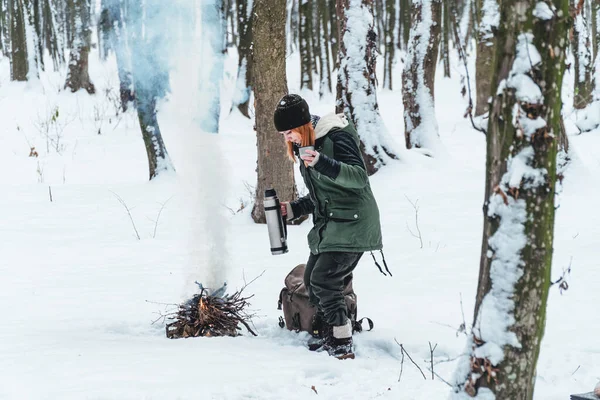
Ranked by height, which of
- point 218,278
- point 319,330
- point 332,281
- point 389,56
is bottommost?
point 319,330

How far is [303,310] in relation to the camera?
13.0ft

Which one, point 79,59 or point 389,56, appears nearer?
point 79,59

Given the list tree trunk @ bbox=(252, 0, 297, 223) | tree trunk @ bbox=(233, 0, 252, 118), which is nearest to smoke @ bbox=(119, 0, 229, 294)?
tree trunk @ bbox=(252, 0, 297, 223)

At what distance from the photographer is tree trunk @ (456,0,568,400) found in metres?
2.09

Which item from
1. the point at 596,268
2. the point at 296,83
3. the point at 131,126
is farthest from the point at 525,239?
the point at 296,83

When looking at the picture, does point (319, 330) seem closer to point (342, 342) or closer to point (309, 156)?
point (342, 342)

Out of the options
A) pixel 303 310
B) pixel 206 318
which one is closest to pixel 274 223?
pixel 303 310

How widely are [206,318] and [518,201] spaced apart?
7.57 ft

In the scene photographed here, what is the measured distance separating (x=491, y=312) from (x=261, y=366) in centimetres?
143

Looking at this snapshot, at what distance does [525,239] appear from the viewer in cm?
217

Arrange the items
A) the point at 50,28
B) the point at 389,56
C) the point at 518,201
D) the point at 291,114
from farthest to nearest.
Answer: the point at 50,28 < the point at 389,56 < the point at 291,114 < the point at 518,201

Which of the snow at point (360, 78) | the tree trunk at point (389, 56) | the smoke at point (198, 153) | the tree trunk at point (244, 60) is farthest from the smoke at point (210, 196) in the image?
the tree trunk at point (389, 56)

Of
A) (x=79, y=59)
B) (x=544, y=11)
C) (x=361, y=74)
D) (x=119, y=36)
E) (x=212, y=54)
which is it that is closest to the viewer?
(x=544, y=11)

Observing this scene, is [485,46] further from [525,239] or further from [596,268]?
[525,239]
